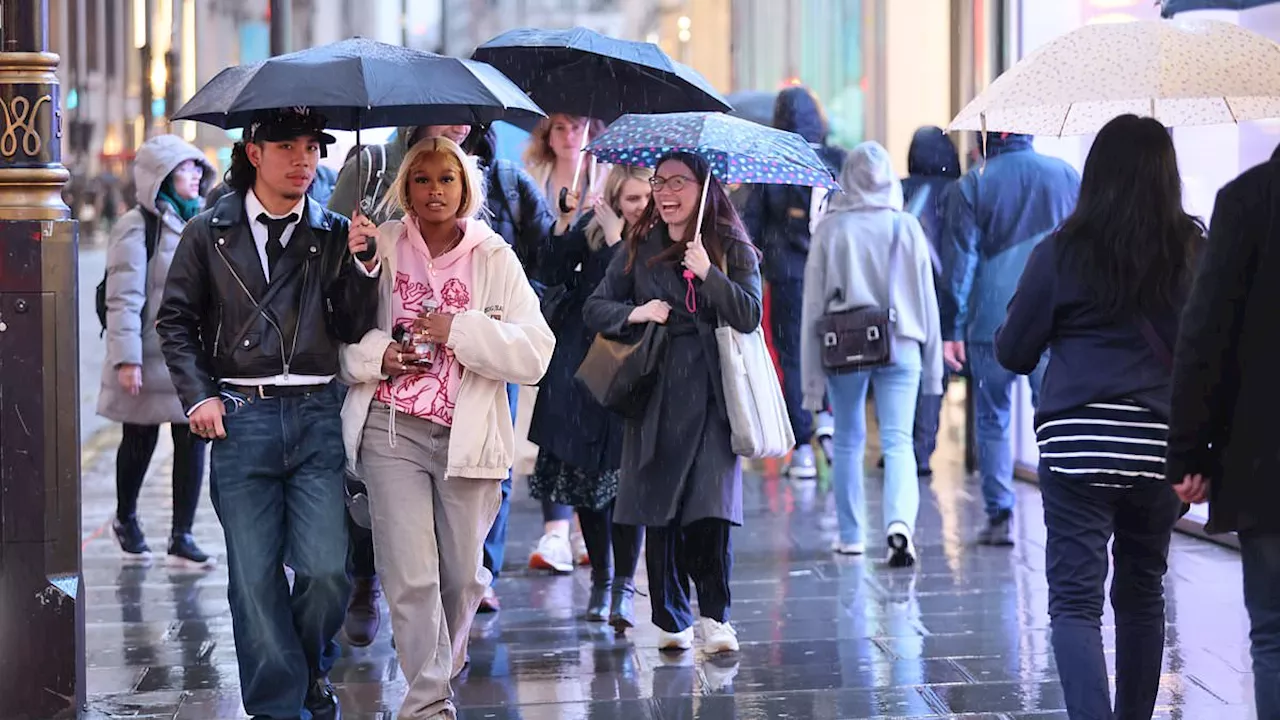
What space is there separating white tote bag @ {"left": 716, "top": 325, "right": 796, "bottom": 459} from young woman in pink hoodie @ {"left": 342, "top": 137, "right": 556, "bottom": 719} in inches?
40.8

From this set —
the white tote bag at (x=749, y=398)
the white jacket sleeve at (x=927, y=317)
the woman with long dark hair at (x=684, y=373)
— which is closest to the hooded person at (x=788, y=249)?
the white jacket sleeve at (x=927, y=317)

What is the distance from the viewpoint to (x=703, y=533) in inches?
258

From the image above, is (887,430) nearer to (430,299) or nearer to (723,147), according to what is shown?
(723,147)

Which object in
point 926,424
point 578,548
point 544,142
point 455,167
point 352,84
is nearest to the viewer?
point 352,84

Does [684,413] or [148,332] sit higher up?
[148,332]

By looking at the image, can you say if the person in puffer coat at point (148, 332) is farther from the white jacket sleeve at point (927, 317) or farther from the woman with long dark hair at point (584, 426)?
the white jacket sleeve at point (927, 317)

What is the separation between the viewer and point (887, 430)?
860 cm

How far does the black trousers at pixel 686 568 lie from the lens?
21.5 ft

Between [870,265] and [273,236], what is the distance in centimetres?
381

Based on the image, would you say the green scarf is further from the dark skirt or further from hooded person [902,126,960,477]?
hooded person [902,126,960,477]

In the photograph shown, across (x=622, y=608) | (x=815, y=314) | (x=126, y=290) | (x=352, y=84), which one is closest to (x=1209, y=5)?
(x=815, y=314)

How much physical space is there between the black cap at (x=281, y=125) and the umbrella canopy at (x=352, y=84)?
0.28 feet

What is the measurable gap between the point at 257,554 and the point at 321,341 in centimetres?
64

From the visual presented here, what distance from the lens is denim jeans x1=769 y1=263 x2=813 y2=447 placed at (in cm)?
1084
